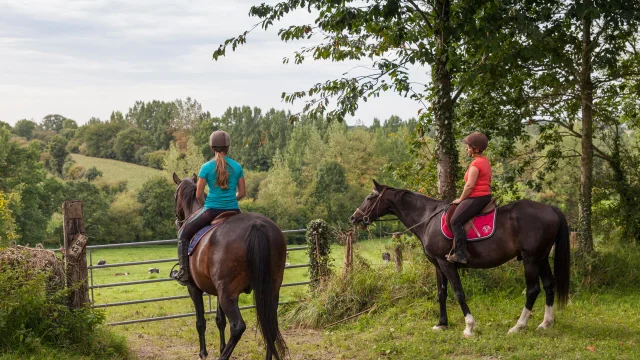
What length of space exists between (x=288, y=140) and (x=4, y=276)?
245 feet

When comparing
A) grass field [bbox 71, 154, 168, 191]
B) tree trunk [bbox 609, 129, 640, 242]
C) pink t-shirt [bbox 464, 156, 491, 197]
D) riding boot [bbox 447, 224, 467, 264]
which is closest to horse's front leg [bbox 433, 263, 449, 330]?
riding boot [bbox 447, 224, 467, 264]

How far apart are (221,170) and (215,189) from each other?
0.29 meters

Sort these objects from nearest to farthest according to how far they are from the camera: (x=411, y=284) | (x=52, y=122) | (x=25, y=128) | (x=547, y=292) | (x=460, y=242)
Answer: (x=460, y=242) < (x=547, y=292) < (x=411, y=284) < (x=25, y=128) < (x=52, y=122)

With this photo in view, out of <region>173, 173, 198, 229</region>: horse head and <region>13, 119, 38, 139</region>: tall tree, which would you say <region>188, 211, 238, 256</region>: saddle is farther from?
<region>13, 119, 38, 139</region>: tall tree

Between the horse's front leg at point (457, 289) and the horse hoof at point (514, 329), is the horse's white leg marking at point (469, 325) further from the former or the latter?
the horse hoof at point (514, 329)

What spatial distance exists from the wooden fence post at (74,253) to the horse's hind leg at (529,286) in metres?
5.61

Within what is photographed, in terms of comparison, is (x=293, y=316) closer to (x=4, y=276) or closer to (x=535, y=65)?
(x=4, y=276)

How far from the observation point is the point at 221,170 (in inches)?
268

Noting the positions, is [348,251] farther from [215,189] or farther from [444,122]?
[215,189]

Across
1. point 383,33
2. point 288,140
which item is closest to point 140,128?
point 288,140

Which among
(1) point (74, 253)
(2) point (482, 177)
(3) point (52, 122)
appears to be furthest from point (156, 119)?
(2) point (482, 177)

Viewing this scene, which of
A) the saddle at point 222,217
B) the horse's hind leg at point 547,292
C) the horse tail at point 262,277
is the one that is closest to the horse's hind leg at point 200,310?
the saddle at point 222,217

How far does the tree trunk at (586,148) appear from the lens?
36.9 ft

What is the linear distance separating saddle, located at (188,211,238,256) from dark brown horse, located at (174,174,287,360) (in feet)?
0.25
